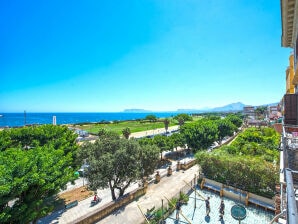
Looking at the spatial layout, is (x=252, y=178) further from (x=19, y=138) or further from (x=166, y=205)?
(x=19, y=138)

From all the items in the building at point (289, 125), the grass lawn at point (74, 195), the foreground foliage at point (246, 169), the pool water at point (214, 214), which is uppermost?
the building at point (289, 125)

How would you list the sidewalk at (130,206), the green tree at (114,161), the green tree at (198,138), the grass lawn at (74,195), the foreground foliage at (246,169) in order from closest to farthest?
the sidewalk at (130,206)
the green tree at (114,161)
the foreground foliage at (246,169)
the grass lawn at (74,195)
the green tree at (198,138)

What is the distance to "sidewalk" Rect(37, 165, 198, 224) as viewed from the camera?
13.6m

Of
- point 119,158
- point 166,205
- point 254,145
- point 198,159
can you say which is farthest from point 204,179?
point 119,158

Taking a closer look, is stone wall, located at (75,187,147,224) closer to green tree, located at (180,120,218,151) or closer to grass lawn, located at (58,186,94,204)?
grass lawn, located at (58,186,94,204)

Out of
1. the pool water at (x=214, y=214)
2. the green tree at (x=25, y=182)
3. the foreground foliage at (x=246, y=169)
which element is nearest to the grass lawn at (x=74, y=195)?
the green tree at (x=25, y=182)

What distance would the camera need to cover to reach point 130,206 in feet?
50.0

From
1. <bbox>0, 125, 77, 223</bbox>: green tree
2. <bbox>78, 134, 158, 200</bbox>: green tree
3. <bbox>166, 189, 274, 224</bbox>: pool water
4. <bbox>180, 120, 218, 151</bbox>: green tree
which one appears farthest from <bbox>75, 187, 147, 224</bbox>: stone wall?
<bbox>180, 120, 218, 151</bbox>: green tree

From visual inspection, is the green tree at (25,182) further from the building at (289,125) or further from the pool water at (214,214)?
the building at (289,125)

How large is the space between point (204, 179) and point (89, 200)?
38.8 feet

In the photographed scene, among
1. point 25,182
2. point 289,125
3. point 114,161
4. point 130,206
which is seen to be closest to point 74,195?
point 130,206

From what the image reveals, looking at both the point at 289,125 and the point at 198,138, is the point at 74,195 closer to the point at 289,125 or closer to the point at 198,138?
the point at 289,125

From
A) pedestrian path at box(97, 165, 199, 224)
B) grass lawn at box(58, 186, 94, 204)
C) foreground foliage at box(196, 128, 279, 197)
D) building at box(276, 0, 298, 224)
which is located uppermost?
building at box(276, 0, 298, 224)

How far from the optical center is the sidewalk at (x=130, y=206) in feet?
44.6
